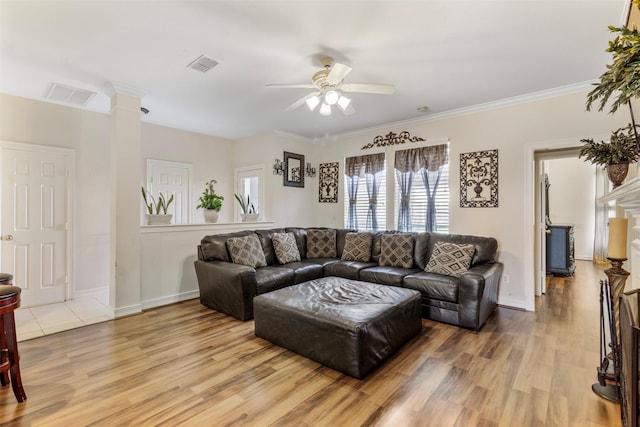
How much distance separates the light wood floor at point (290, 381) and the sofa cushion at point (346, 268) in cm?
121

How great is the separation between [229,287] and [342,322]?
172 cm

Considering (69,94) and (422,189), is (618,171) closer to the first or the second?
(422,189)

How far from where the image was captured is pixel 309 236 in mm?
5129

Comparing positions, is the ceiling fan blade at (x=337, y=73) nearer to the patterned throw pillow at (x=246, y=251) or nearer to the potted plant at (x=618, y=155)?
the potted plant at (x=618, y=155)

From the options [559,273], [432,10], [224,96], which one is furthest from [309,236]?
[559,273]

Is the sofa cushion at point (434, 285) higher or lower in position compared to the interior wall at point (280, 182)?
lower

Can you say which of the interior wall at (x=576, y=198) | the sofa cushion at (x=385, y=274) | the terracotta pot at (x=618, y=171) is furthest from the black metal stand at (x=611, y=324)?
the interior wall at (x=576, y=198)

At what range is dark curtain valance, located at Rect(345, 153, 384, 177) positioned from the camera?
16.9 ft

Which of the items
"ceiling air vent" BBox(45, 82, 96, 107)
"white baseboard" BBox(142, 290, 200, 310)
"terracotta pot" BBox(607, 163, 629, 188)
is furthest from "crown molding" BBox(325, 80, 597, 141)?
"ceiling air vent" BBox(45, 82, 96, 107)

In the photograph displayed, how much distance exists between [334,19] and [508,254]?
3613mm

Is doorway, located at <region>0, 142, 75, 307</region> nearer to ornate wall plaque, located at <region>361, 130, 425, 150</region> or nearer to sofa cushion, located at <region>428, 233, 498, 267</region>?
ornate wall plaque, located at <region>361, 130, 425, 150</region>

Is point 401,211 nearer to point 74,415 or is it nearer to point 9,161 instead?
point 74,415

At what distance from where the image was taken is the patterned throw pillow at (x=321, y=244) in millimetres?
4969

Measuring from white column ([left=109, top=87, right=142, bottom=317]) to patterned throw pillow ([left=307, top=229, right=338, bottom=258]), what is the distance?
8.36 feet
